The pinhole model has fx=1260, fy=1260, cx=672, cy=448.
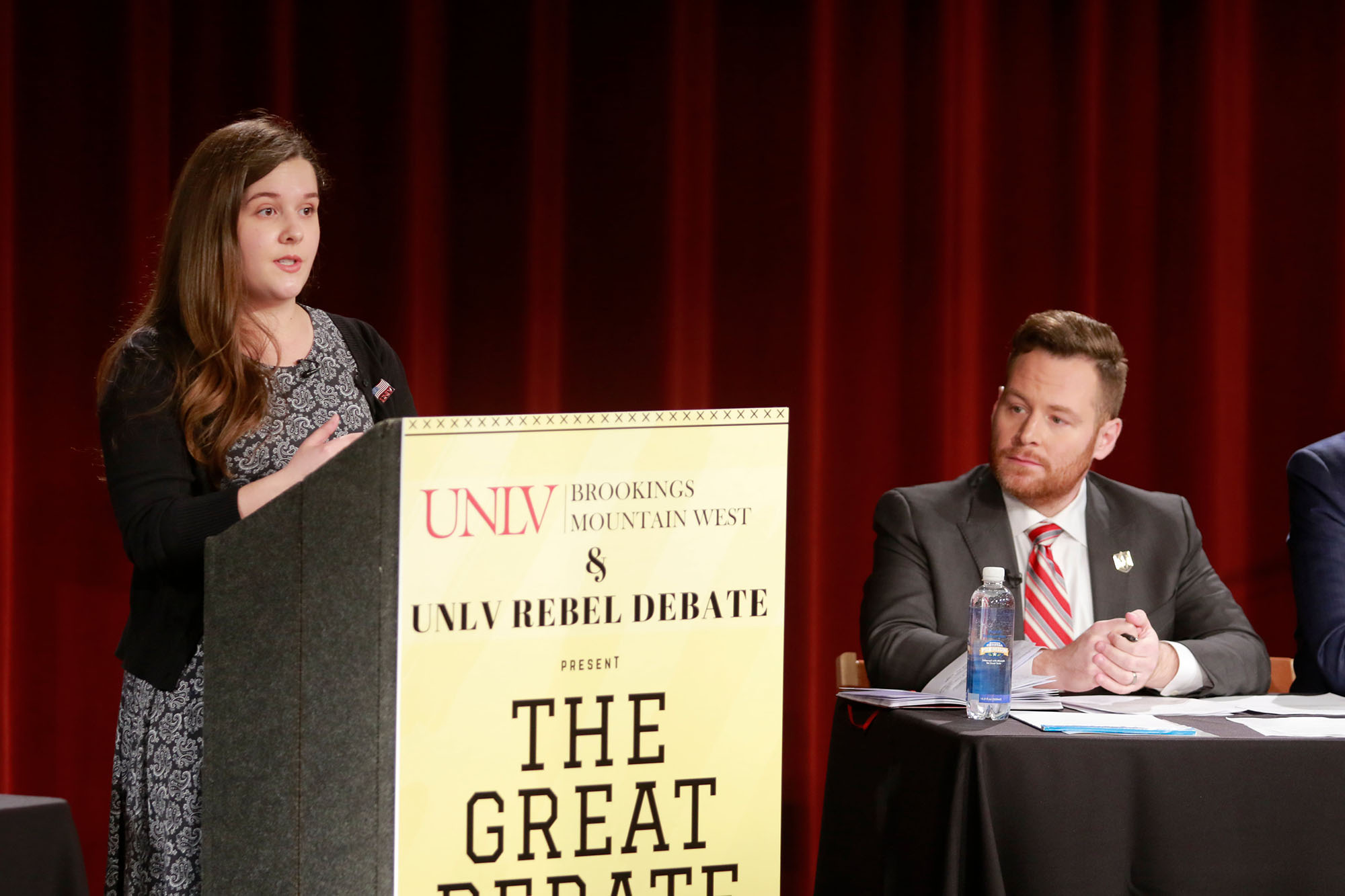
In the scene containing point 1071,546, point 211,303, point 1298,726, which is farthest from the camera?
point 1071,546

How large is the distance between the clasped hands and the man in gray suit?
28cm

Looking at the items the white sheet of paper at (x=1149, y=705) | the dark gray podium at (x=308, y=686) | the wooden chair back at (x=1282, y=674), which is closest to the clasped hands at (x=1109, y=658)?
the white sheet of paper at (x=1149, y=705)

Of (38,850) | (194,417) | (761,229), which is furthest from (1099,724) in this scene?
(761,229)

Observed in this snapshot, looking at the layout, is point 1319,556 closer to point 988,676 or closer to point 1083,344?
point 1083,344

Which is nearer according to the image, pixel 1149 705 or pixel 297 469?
pixel 297 469

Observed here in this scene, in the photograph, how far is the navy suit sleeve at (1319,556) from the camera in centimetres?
250

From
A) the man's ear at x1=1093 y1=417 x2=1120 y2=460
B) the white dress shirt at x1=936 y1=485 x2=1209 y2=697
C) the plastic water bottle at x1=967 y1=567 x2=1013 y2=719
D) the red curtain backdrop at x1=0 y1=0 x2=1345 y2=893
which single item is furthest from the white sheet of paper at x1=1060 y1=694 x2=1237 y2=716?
the red curtain backdrop at x1=0 y1=0 x2=1345 y2=893

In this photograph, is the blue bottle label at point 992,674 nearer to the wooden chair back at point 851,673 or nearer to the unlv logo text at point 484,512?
the wooden chair back at point 851,673

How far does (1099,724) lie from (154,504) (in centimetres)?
133

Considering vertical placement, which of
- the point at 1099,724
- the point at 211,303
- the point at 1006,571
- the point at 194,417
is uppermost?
the point at 211,303

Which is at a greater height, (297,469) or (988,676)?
(297,469)

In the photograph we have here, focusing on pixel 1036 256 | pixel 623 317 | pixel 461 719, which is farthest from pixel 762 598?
pixel 1036 256

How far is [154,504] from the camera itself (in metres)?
1.50

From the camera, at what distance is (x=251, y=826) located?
39.6 inches
